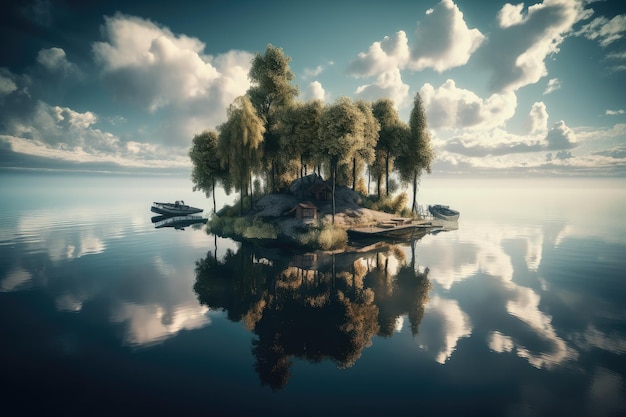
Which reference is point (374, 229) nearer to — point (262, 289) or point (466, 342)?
point (262, 289)

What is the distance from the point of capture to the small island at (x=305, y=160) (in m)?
34.2

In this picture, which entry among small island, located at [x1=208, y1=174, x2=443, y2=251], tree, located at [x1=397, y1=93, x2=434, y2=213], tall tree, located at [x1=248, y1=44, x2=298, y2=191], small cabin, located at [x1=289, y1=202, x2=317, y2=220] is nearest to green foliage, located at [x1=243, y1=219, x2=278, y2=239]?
small island, located at [x1=208, y1=174, x2=443, y2=251]

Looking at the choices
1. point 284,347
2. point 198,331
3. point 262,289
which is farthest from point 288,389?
point 262,289

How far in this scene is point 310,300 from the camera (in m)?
17.4

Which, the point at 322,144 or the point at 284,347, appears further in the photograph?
the point at 322,144

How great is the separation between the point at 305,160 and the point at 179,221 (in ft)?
99.4

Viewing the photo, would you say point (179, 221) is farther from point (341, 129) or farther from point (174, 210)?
point (341, 129)

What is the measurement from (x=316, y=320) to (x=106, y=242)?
36108 millimetres

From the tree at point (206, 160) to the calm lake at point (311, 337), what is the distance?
24165 millimetres

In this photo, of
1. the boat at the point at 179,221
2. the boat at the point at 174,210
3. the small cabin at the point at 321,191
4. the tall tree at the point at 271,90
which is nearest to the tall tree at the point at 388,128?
the small cabin at the point at 321,191

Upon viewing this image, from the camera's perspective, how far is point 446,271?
79.5 feet

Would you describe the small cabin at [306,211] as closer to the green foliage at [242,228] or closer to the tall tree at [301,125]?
the green foliage at [242,228]

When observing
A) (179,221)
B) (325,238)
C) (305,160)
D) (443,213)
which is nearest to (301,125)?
(305,160)

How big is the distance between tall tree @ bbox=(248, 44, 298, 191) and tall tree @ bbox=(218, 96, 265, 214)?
3203mm
